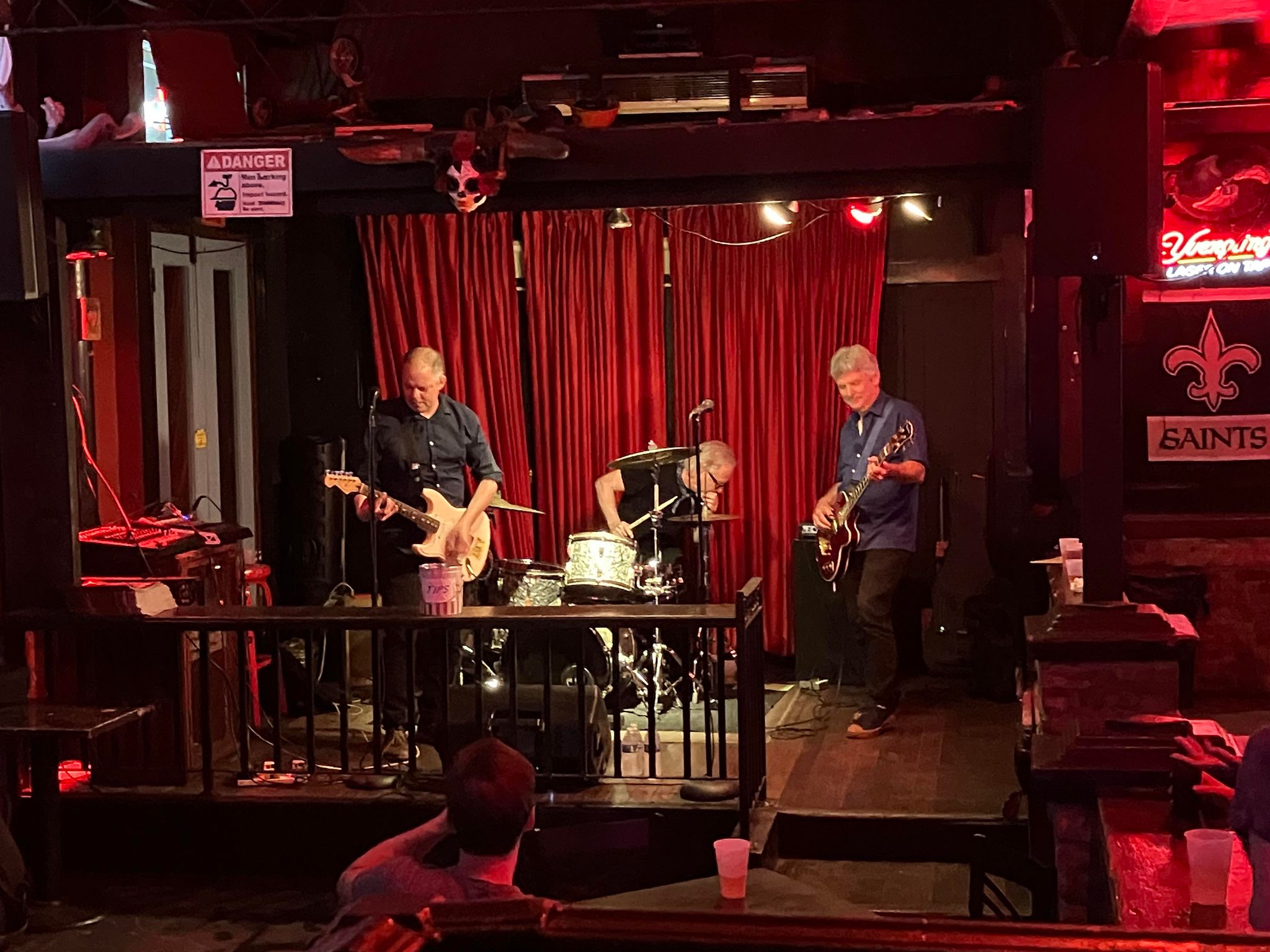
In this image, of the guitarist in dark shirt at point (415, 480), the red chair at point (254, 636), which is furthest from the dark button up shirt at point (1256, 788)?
the red chair at point (254, 636)

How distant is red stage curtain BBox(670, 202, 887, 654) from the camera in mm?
9055

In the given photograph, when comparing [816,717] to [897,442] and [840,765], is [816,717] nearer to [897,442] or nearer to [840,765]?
[840,765]

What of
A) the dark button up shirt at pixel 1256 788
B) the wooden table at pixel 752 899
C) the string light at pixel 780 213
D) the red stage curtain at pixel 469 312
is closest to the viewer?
the dark button up shirt at pixel 1256 788

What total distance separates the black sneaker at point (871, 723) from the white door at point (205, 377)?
148 inches

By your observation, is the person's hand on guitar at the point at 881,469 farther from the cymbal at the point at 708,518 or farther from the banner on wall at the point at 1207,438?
the banner on wall at the point at 1207,438

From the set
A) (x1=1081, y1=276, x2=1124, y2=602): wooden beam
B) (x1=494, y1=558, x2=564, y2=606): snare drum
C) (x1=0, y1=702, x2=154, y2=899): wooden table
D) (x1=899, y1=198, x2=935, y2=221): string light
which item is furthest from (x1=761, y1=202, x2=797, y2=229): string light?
(x1=0, y1=702, x2=154, y2=899): wooden table

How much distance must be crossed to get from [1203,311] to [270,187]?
469cm

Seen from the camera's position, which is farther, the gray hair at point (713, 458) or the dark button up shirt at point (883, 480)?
the gray hair at point (713, 458)

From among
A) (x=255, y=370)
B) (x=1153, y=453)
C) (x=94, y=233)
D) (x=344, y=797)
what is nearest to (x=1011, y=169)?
(x=1153, y=453)

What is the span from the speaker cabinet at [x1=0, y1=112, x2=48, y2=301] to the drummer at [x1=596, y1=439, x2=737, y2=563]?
3.72 meters

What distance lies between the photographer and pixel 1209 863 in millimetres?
3396

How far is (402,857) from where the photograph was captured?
3.46 metres

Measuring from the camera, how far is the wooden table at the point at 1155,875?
346 centimetres

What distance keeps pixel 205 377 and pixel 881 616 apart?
4.28 metres
